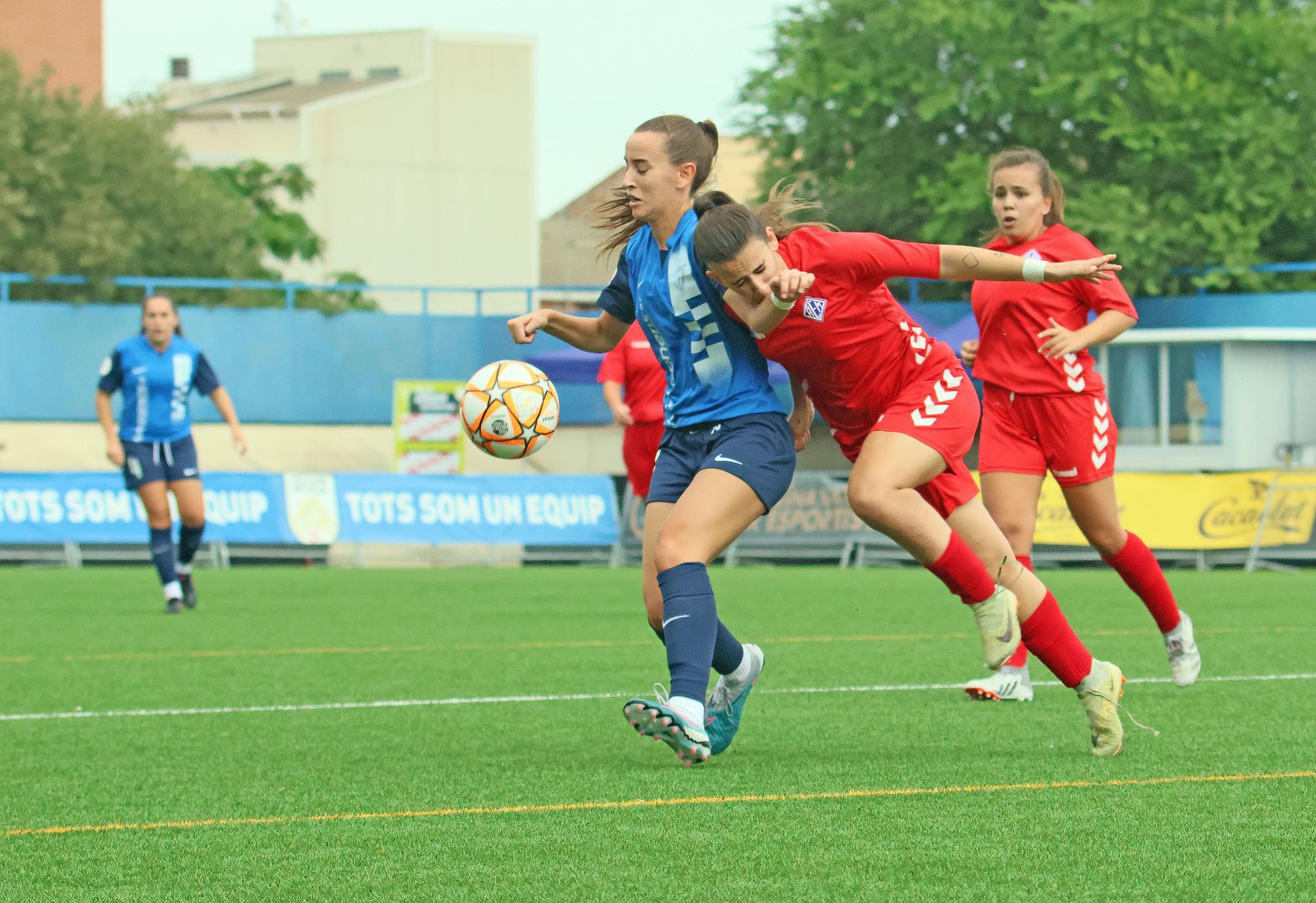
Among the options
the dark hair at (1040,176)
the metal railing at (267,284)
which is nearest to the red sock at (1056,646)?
the dark hair at (1040,176)

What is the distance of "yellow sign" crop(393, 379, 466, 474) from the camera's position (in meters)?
22.7

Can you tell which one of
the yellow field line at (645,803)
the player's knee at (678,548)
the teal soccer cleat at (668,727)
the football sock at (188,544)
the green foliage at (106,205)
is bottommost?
the football sock at (188,544)

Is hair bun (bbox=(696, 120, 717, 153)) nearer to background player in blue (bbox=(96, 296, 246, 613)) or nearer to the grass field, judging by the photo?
the grass field

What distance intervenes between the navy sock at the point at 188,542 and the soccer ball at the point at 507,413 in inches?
266

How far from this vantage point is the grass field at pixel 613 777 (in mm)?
3848

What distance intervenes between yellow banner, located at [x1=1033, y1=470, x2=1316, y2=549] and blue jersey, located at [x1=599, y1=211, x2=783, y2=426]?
13.0 metres

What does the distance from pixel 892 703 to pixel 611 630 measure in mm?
4104

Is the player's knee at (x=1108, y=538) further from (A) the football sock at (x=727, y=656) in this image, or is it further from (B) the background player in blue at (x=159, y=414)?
(B) the background player in blue at (x=159, y=414)

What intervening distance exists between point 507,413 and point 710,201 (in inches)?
40.5

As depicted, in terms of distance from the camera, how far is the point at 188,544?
1251cm

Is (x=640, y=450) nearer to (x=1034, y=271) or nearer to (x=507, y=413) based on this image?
(x=507, y=413)

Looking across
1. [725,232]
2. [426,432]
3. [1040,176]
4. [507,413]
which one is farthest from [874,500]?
[426,432]

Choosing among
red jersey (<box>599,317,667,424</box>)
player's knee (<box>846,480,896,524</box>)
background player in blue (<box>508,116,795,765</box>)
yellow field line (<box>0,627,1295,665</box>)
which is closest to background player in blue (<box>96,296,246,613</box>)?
yellow field line (<box>0,627,1295,665</box>)

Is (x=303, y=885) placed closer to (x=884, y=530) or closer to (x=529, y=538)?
(x=884, y=530)
